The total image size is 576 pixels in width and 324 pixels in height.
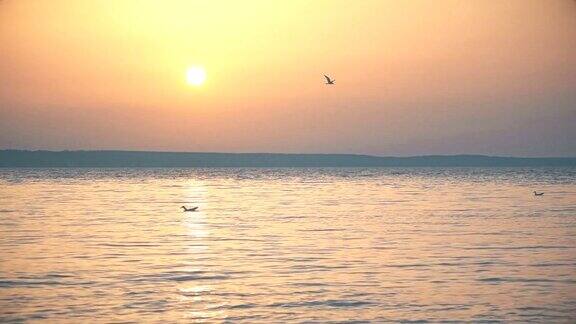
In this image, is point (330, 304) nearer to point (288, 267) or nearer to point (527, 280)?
point (288, 267)

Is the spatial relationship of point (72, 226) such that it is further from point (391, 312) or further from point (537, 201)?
point (537, 201)

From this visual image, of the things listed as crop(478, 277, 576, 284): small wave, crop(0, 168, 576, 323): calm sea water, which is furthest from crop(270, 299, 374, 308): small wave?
crop(478, 277, 576, 284): small wave

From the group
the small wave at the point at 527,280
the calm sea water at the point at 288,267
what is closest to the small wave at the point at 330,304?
the calm sea water at the point at 288,267

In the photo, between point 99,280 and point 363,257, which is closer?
point 99,280

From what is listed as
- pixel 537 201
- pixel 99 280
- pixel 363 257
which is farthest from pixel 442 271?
pixel 537 201

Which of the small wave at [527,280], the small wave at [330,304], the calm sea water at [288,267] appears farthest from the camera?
the small wave at [527,280]

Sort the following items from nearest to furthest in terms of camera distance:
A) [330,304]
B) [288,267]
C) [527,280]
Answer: [330,304] < [527,280] < [288,267]

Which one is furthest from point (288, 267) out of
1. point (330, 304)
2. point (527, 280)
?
point (527, 280)

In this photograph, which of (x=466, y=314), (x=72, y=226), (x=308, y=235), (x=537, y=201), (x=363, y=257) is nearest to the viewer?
(x=466, y=314)

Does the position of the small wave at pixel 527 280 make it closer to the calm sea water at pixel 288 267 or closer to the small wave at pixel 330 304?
the calm sea water at pixel 288 267

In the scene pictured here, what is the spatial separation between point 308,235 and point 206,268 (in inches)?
458

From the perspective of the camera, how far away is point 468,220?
162ft

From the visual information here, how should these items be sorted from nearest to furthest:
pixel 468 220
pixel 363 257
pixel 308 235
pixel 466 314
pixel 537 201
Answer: pixel 466 314
pixel 363 257
pixel 308 235
pixel 468 220
pixel 537 201

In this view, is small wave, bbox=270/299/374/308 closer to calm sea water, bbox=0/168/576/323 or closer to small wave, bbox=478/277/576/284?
calm sea water, bbox=0/168/576/323
